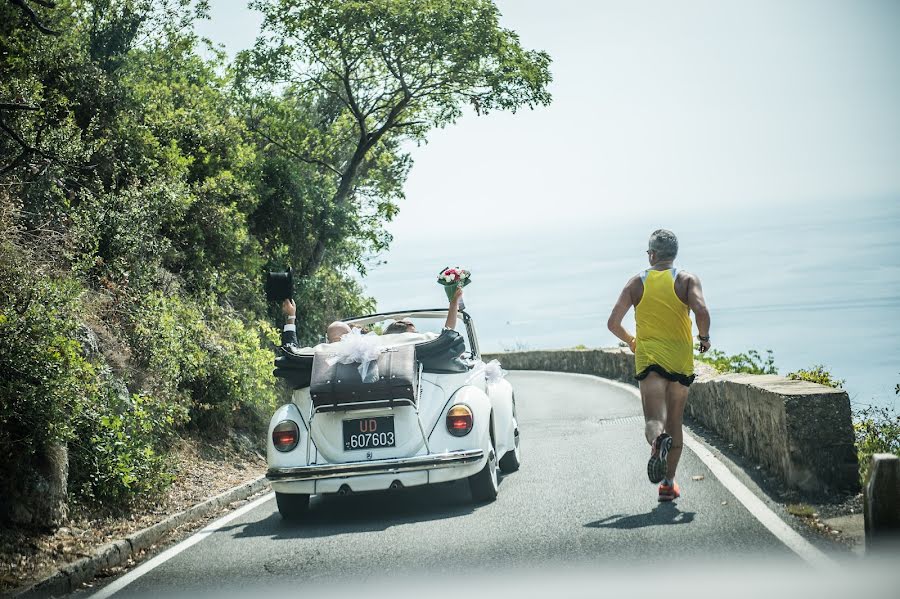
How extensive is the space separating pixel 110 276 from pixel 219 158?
238 inches

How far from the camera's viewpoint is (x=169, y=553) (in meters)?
7.21

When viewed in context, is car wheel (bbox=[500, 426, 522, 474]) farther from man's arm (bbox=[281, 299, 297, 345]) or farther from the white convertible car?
man's arm (bbox=[281, 299, 297, 345])

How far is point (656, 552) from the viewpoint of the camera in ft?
19.2

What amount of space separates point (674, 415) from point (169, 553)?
13.3 feet

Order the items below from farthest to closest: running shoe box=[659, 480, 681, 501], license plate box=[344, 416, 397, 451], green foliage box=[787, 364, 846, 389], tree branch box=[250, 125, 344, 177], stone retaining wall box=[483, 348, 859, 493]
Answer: tree branch box=[250, 125, 344, 177] < green foliage box=[787, 364, 846, 389] < license plate box=[344, 416, 397, 451] < running shoe box=[659, 480, 681, 501] < stone retaining wall box=[483, 348, 859, 493]

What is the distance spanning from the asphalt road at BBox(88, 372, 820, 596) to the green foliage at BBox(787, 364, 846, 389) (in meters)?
4.04

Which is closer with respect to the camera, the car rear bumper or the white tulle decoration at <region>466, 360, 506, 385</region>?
the car rear bumper

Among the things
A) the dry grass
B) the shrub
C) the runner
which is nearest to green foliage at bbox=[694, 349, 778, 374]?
the dry grass

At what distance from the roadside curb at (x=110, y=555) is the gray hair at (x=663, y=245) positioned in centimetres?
470

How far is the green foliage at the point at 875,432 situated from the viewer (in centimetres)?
956

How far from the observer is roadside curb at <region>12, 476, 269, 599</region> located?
611cm

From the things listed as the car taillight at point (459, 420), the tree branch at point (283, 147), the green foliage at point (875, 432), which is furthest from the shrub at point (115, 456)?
the tree branch at point (283, 147)

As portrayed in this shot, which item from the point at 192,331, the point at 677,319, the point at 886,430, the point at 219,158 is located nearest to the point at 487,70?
the point at 219,158

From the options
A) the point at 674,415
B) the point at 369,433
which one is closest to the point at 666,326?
the point at 674,415
